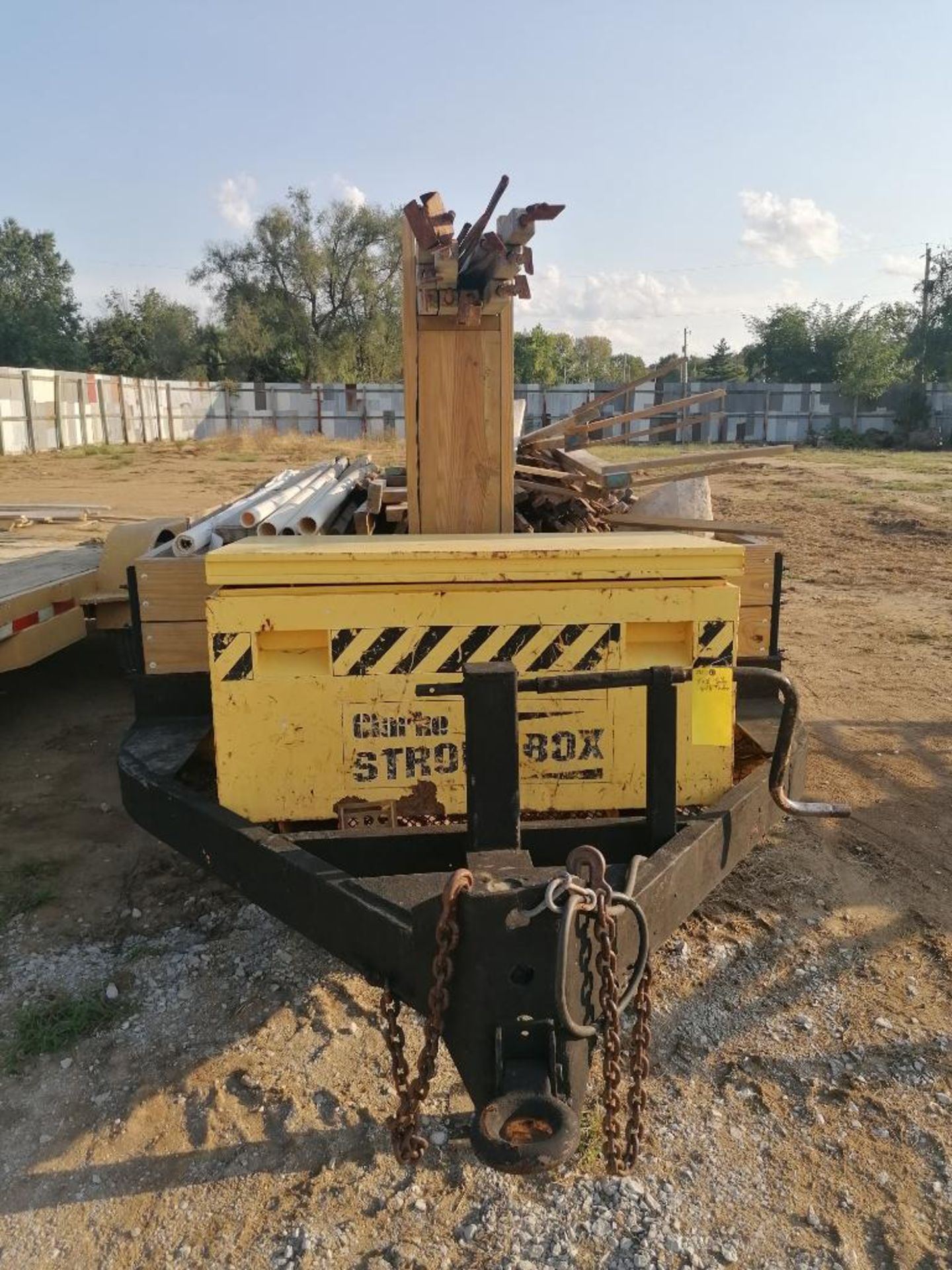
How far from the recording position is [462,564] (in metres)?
2.82

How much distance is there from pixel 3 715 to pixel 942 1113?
19.2 feet

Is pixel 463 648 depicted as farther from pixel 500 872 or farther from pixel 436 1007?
pixel 436 1007

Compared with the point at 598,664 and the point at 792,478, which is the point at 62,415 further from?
the point at 598,664

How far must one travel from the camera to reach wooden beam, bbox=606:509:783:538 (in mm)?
4312

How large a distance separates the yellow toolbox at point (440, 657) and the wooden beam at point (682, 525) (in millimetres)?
1422

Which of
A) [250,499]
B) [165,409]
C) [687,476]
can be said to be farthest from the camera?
[165,409]

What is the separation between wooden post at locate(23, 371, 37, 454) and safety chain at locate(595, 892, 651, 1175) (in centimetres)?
3363

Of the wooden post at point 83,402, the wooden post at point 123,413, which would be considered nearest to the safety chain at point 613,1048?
the wooden post at point 83,402

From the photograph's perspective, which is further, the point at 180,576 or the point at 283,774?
the point at 180,576

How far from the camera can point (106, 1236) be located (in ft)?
8.07

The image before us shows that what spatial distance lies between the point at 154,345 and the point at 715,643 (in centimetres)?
5959

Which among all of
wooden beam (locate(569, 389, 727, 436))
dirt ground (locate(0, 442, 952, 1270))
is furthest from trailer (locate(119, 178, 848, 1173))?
wooden beam (locate(569, 389, 727, 436))

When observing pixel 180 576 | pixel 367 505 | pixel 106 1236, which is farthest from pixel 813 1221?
pixel 367 505

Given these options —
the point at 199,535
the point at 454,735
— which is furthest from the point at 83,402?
the point at 454,735
